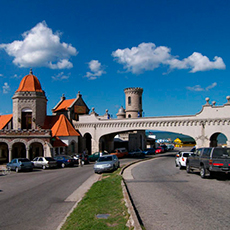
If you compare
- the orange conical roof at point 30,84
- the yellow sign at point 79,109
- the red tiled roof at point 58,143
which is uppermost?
the orange conical roof at point 30,84

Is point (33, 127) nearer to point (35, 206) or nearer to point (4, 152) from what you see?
point (4, 152)

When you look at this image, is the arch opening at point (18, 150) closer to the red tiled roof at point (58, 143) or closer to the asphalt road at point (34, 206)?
the red tiled roof at point (58, 143)

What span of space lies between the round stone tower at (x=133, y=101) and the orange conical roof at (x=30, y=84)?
66.9 ft

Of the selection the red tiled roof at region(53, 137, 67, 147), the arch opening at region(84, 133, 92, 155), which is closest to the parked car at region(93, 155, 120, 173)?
the red tiled roof at region(53, 137, 67, 147)

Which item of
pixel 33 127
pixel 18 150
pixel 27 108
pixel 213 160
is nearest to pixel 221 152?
pixel 213 160

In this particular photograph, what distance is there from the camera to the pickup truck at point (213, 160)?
1455cm

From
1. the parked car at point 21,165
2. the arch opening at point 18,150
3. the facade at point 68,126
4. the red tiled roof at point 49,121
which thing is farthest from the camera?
Result: the red tiled roof at point 49,121

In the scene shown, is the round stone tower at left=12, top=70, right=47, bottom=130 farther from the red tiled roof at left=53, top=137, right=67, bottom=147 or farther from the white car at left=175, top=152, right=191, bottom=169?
the white car at left=175, top=152, right=191, bottom=169

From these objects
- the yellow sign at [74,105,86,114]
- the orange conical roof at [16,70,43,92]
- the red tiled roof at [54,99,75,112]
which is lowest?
the yellow sign at [74,105,86,114]

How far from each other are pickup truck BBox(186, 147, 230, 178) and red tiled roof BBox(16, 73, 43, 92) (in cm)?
3227

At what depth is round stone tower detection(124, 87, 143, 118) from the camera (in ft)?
182

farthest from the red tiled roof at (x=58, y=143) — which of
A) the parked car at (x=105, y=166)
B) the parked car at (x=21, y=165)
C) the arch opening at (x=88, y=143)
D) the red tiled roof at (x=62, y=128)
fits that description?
the parked car at (x=105, y=166)

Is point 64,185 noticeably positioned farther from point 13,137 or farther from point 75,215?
point 13,137

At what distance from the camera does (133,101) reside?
182ft
